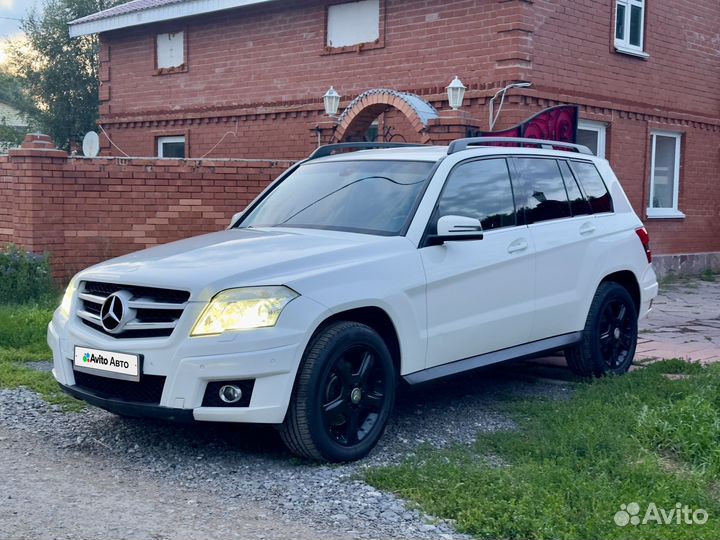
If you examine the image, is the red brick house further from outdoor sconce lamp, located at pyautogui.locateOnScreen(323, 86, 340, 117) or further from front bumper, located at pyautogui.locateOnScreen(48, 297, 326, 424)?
front bumper, located at pyautogui.locateOnScreen(48, 297, 326, 424)

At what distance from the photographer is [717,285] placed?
49.3ft

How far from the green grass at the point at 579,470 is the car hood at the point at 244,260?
1141mm

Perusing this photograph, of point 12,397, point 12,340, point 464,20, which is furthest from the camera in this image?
point 464,20

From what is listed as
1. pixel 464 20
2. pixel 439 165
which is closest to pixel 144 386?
pixel 439 165

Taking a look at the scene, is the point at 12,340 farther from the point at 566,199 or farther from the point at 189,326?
the point at 566,199

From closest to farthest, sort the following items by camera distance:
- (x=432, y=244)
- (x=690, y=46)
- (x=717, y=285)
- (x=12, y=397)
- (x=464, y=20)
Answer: (x=432, y=244)
(x=12, y=397)
(x=464, y=20)
(x=717, y=285)
(x=690, y=46)

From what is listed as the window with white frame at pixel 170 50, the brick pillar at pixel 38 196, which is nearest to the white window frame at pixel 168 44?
the window with white frame at pixel 170 50

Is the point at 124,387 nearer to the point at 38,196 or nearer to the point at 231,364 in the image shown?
the point at 231,364

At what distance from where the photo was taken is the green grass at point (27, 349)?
6719 mm

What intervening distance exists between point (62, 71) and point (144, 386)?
89.7ft

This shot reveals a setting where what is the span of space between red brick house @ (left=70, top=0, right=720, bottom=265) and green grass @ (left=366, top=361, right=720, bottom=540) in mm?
6537

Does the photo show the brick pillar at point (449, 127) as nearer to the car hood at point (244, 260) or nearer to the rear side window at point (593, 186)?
the rear side window at point (593, 186)

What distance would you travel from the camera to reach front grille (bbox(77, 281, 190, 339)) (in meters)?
4.89

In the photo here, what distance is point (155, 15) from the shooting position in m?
17.6
